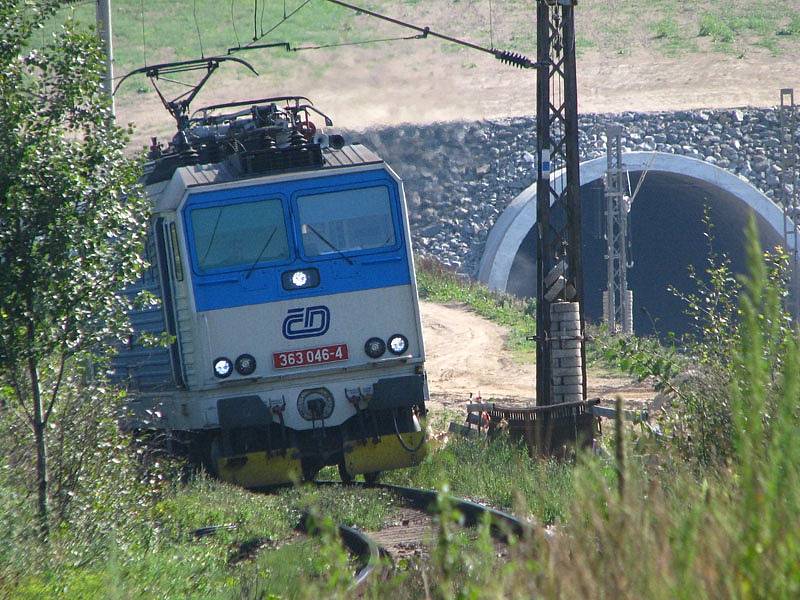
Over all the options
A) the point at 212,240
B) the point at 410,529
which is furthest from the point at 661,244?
the point at 410,529

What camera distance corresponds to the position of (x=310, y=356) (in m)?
11.9

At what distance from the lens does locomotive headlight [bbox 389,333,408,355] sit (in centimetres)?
1196

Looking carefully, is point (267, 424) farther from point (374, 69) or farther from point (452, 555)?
point (374, 69)

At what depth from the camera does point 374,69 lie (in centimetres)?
5062

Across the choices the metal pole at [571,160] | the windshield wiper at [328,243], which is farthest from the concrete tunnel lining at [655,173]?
the windshield wiper at [328,243]

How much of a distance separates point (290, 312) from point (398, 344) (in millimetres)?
1126

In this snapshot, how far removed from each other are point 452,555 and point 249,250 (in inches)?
326

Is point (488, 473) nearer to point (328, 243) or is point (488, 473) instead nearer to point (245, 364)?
point (245, 364)

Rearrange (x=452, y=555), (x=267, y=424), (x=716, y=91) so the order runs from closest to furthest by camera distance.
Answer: (x=452, y=555) → (x=267, y=424) → (x=716, y=91)

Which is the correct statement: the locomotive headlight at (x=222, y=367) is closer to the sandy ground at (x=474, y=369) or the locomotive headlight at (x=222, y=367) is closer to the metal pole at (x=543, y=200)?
the metal pole at (x=543, y=200)

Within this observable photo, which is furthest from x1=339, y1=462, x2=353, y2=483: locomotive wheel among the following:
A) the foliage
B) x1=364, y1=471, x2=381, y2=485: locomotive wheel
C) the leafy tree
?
the leafy tree

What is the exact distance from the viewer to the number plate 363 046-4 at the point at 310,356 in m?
11.8

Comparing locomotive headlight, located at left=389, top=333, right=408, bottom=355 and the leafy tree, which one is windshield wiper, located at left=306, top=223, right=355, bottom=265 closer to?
locomotive headlight, located at left=389, top=333, right=408, bottom=355

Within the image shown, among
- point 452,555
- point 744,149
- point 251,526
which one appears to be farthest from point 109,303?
point 744,149
